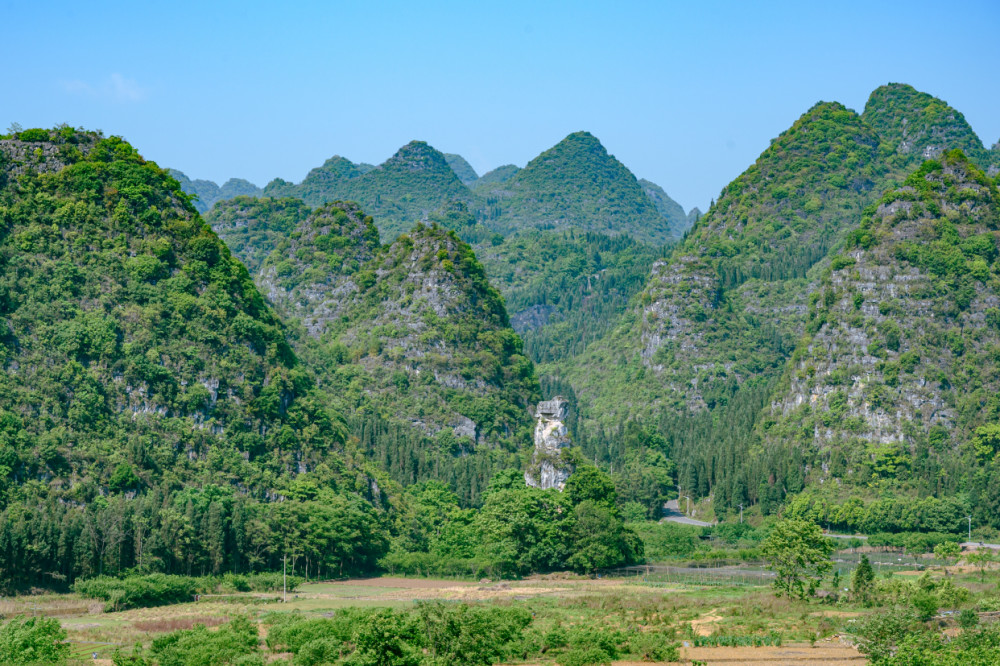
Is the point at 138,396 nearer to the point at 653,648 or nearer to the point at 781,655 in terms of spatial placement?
the point at 653,648

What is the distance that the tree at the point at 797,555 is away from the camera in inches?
4023

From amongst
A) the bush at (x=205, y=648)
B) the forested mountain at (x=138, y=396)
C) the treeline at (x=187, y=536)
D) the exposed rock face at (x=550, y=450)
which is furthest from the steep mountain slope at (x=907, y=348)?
the bush at (x=205, y=648)

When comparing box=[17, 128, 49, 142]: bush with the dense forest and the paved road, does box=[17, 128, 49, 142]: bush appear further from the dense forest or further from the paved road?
the paved road

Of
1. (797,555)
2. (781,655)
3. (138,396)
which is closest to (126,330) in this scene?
(138,396)

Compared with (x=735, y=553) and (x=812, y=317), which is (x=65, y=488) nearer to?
(x=735, y=553)

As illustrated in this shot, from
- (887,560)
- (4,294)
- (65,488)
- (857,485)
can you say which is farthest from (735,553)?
(4,294)

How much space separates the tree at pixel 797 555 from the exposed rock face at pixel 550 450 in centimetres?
3551

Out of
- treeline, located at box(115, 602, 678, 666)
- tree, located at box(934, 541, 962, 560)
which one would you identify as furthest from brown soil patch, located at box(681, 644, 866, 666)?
tree, located at box(934, 541, 962, 560)

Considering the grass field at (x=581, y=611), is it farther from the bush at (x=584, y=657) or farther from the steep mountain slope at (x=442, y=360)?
the steep mountain slope at (x=442, y=360)

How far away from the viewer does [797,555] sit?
104 metres

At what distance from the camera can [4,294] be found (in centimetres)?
12788

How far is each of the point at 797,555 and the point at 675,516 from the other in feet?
227

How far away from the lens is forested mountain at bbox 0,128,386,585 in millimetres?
109250

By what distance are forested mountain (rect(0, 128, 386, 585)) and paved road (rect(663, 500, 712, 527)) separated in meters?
43.9
